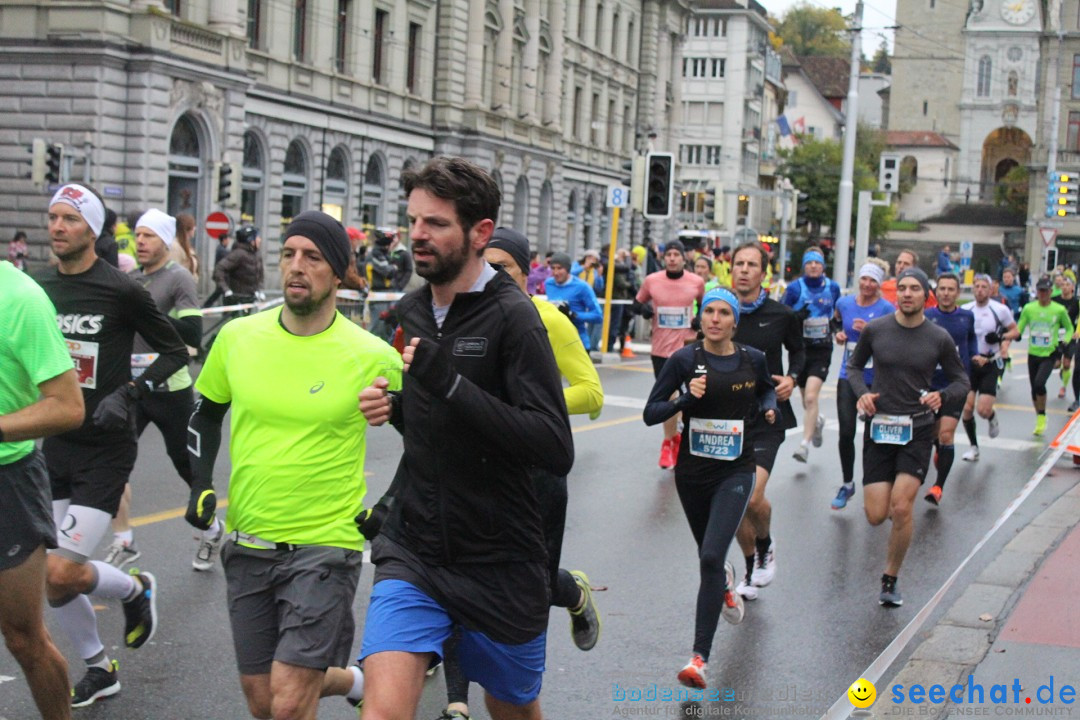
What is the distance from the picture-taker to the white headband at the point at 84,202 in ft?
18.5

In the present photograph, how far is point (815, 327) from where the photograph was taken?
13.9 meters

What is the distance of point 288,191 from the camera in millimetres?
41438

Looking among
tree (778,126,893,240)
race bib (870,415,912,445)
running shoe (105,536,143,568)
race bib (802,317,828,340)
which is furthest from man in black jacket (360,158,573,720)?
tree (778,126,893,240)

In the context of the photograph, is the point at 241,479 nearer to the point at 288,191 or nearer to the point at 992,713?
the point at 992,713

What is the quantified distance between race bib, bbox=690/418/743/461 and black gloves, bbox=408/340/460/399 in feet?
11.3

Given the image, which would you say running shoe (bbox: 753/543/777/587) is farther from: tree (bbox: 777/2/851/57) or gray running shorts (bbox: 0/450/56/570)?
tree (bbox: 777/2/851/57)

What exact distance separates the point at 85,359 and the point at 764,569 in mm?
4060

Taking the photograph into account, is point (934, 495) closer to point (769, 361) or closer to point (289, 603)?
point (769, 361)

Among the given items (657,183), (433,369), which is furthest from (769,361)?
(657,183)

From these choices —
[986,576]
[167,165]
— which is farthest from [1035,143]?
[986,576]

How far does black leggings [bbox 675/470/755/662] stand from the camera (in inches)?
256

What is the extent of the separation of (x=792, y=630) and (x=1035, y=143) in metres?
109

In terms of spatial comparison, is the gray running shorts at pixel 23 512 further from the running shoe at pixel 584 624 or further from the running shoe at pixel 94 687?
the running shoe at pixel 584 624

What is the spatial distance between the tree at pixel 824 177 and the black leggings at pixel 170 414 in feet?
278
